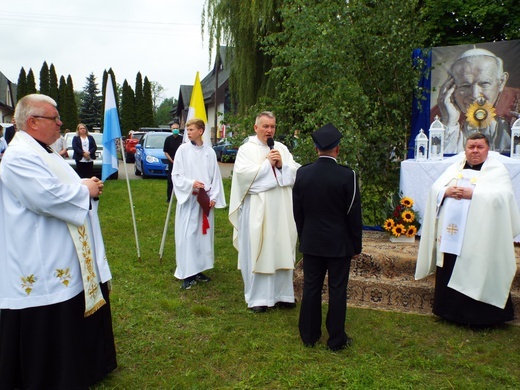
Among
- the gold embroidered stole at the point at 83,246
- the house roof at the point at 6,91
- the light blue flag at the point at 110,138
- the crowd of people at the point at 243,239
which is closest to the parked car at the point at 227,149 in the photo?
the light blue flag at the point at 110,138

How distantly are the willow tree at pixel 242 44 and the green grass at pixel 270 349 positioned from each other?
7.55 meters

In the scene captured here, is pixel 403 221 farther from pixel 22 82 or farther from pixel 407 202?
pixel 22 82

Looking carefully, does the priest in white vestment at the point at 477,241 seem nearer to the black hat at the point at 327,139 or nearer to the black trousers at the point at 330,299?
the black trousers at the point at 330,299

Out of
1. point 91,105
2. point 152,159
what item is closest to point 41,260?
point 152,159

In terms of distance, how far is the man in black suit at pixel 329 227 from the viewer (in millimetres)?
4188

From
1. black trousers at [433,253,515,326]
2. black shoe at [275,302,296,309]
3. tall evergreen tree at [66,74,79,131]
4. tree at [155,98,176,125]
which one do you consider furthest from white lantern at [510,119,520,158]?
tree at [155,98,176,125]

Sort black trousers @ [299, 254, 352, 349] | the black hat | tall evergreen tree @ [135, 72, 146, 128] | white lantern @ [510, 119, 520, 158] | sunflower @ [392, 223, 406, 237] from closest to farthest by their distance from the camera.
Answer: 1. the black hat
2. black trousers @ [299, 254, 352, 349]
3. sunflower @ [392, 223, 406, 237]
4. white lantern @ [510, 119, 520, 158]
5. tall evergreen tree @ [135, 72, 146, 128]

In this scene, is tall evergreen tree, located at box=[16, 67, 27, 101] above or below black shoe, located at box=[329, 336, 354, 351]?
above

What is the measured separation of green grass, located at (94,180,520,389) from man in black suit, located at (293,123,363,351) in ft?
1.09

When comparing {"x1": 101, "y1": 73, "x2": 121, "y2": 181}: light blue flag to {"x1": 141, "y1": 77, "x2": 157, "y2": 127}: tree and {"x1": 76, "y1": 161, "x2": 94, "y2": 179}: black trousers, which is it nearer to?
{"x1": 76, "y1": 161, "x2": 94, "y2": 179}: black trousers

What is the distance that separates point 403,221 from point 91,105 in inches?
2036

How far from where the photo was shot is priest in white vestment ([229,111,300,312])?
5312mm

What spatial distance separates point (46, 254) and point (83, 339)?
0.68m

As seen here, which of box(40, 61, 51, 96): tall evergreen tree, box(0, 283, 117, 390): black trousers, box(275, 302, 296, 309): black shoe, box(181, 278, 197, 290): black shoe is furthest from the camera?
box(40, 61, 51, 96): tall evergreen tree
